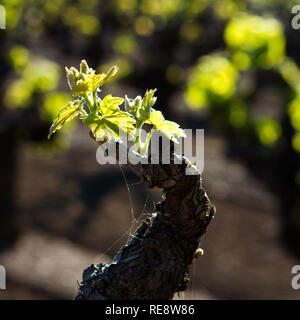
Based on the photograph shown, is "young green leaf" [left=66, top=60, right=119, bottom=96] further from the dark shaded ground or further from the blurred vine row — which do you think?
the dark shaded ground

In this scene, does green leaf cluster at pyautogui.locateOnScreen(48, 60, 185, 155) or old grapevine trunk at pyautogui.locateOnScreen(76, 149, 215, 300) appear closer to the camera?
green leaf cluster at pyautogui.locateOnScreen(48, 60, 185, 155)

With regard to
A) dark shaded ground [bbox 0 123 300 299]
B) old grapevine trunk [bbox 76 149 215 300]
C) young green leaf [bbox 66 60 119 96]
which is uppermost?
dark shaded ground [bbox 0 123 300 299]

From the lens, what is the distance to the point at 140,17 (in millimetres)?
9547

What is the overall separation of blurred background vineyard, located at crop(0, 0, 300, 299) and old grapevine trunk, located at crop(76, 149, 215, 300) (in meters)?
1.15

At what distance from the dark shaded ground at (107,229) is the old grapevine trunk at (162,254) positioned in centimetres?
376

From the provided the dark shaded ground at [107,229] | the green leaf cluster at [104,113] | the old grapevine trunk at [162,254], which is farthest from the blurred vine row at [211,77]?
the green leaf cluster at [104,113]

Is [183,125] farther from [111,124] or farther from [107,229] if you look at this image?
[111,124]

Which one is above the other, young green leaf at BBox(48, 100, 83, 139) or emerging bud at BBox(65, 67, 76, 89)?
emerging bud at BBox(65, 67, 76, 89)

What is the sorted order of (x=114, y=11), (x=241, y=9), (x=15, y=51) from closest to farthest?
(x=15, y=51), (x=241, y=9), (x=114, y=11)

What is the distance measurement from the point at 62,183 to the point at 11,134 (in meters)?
3.06

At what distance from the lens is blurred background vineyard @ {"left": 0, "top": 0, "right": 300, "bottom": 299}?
15.2 feet

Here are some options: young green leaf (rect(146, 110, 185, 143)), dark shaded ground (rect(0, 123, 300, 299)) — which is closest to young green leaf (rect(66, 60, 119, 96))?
young green leaf (rect(146, 110, 185, 143))
